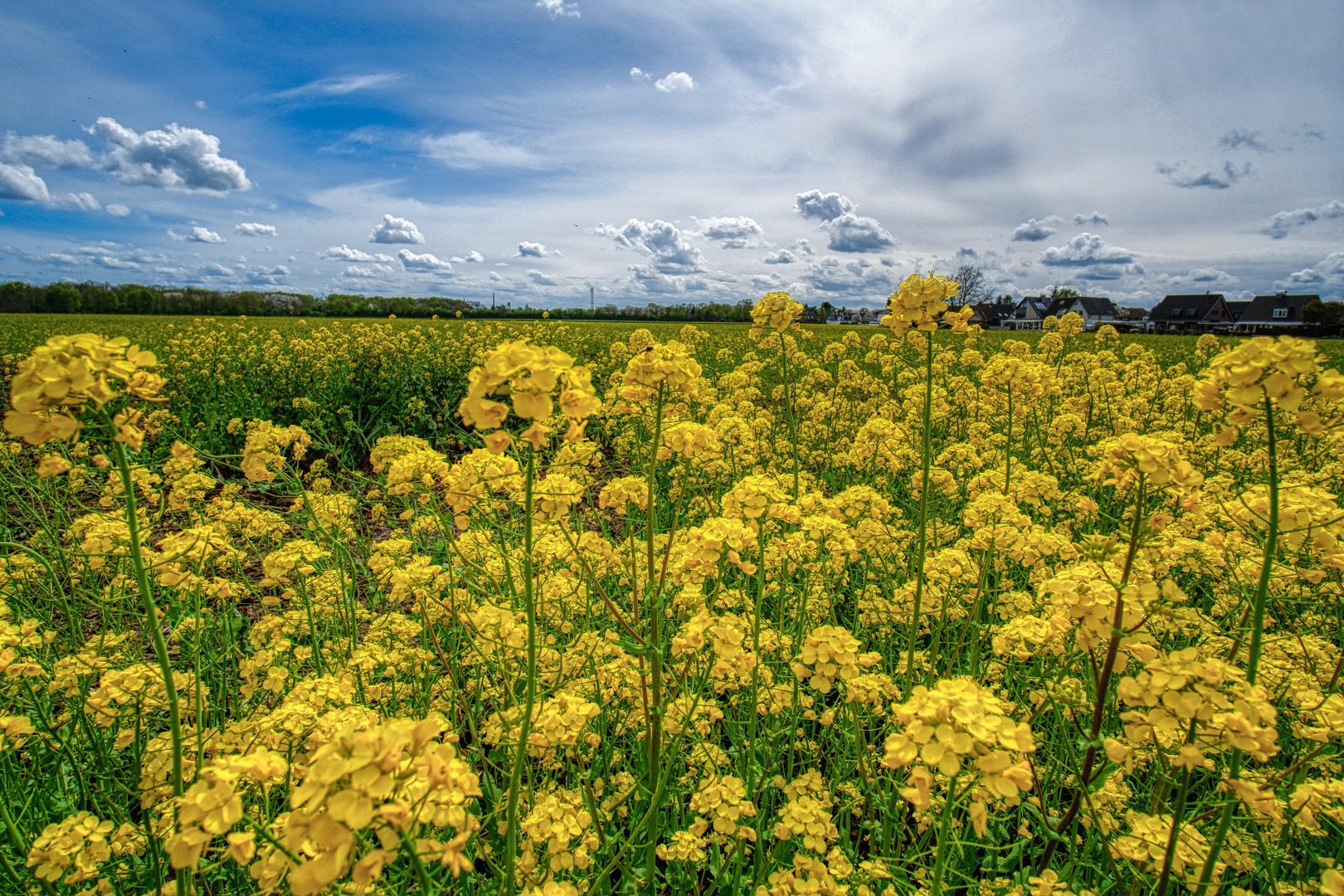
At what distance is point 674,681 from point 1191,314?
82.0 m

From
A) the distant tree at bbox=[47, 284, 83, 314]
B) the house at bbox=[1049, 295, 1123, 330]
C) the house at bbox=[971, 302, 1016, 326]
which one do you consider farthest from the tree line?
the house at bbox=[1049, 295, 1123, 330]

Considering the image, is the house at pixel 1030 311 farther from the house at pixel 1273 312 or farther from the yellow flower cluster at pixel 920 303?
the yellow flower cluster at pixel 920 303

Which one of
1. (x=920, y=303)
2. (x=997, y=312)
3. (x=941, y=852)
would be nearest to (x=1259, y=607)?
(x=941, y=852)

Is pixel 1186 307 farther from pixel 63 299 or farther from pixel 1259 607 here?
pixel 63 299

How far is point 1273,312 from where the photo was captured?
56531mm

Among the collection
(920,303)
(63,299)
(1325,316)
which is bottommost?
(920,303)

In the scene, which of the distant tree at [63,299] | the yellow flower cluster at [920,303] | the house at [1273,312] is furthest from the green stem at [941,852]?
the house at [1273,312]

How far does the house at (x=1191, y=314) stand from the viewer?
2270 inches

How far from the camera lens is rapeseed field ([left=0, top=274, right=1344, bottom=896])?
4.52ft

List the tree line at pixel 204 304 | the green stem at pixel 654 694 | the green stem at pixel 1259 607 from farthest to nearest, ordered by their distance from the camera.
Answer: the tree line at pixel 204 304 < the green stem at pixel 654 694 < the green stem at pixel 1259 607

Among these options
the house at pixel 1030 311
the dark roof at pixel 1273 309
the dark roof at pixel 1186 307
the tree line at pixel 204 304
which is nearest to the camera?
the tree line at pixel 204 304

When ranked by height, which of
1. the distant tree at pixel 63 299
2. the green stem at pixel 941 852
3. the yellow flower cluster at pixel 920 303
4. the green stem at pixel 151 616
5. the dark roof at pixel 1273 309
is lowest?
the green stem at pixel 941 852

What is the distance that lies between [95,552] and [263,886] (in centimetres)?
215

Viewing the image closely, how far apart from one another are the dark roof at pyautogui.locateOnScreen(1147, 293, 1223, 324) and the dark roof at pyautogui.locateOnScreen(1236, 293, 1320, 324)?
3026 mm
